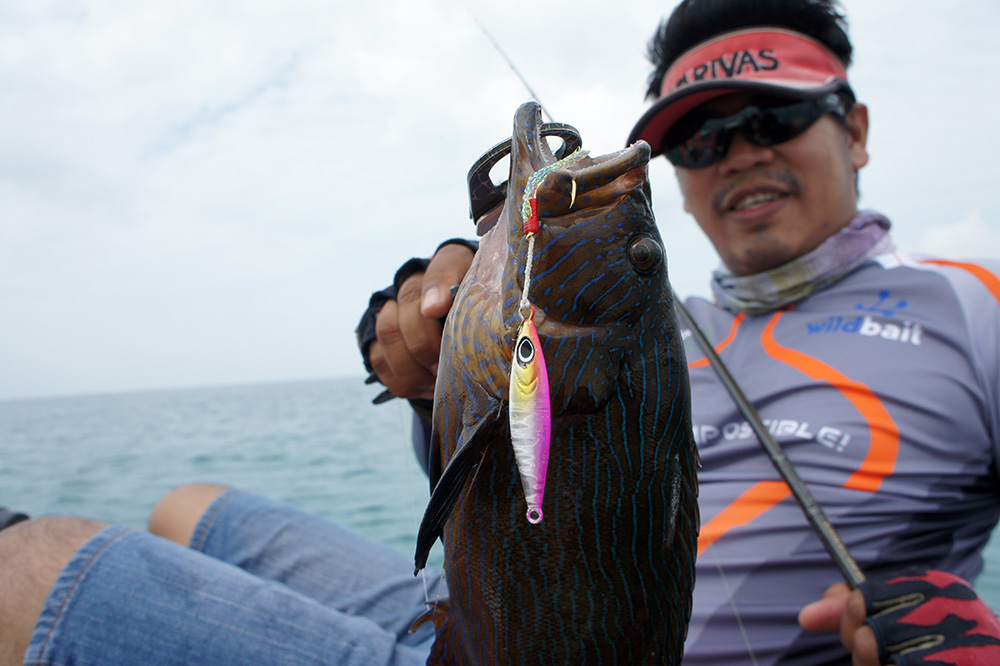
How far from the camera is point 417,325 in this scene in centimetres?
170

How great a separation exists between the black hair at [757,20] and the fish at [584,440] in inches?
111

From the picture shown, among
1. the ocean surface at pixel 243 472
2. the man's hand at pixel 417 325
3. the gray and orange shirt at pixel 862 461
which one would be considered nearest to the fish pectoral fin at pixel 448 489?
the man's hand at pixel 417 325

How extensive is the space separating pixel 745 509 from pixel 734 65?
2338 mm

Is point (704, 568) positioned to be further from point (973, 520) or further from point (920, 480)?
point (973, 520)

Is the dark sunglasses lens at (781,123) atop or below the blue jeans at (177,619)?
atop

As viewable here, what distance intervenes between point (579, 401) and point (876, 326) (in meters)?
2.28

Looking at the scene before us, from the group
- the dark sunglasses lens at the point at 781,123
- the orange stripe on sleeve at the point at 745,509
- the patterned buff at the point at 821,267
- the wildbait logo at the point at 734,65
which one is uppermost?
the wildbait logo at the point at 734,65

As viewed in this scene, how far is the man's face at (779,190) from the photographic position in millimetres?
3066

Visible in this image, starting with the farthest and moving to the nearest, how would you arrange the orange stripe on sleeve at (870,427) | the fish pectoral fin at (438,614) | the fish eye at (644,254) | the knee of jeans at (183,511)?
the knee of jeans at (183,511), the orange stripe on sleeve at (870,427), the fish pectoral fin at (438,614), the fish eye at (644,254)

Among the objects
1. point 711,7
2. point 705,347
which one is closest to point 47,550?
point 705,347

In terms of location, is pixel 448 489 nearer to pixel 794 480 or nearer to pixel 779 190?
pixel 794 480

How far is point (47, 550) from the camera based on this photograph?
80.3 inches

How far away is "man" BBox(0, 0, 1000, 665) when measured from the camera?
6.20 feet

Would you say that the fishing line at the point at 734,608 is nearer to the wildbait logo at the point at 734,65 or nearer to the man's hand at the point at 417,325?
the man's hand at the point at 417,325
